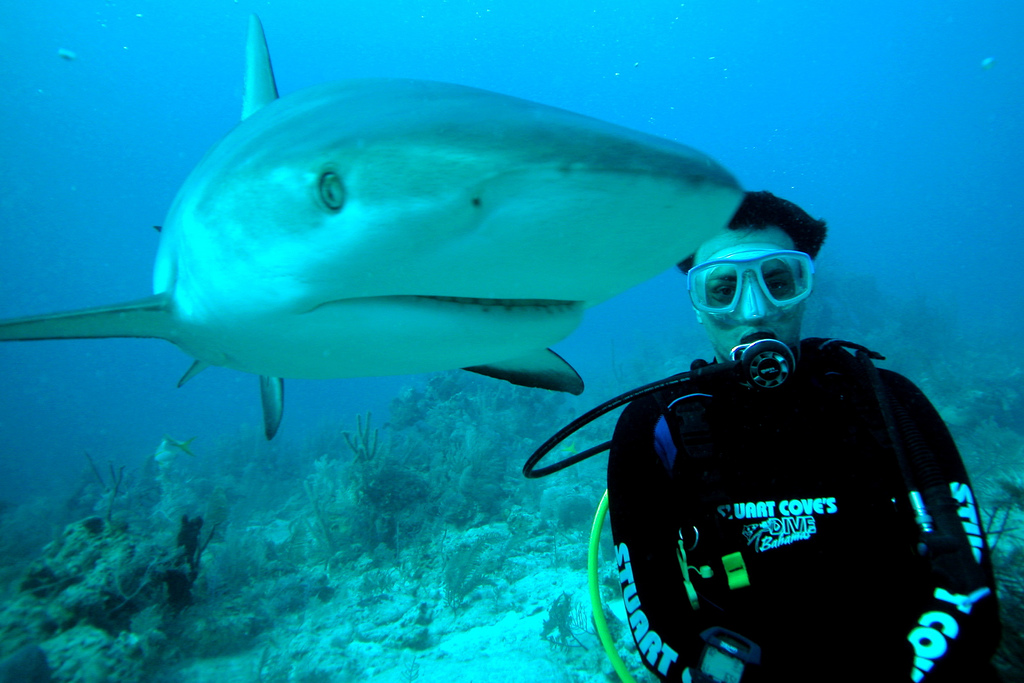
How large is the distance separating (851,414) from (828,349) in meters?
0.33

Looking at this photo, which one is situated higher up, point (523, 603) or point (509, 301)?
point (509, 301)

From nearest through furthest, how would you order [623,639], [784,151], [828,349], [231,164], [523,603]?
1. [231,164]
2. [828,349]
3. [623,639]
4. [523,603]
5. [784,151]

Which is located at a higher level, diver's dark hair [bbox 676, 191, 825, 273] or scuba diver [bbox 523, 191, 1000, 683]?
diver's dark hair [bbox 676, 191, 825, 273]

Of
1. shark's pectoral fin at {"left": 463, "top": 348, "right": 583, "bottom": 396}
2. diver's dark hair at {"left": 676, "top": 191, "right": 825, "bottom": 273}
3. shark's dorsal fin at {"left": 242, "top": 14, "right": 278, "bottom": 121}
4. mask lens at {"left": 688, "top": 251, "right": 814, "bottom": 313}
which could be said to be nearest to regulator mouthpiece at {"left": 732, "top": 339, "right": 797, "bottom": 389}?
mask lens at {"left": 688, "top": 251, "right": 814, "bottom": 313}

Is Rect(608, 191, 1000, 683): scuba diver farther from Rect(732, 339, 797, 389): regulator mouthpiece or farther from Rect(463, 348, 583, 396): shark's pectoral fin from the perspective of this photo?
Rect(463, 348, 583, 396): shark's pectoral fin

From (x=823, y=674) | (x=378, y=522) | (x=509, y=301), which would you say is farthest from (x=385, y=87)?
(x=378, y=522)

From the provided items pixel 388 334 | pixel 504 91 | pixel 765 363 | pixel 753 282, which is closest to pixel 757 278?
pixel 753 282

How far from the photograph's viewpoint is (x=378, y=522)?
6.94 meters

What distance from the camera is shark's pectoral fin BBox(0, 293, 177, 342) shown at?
1.59 meters

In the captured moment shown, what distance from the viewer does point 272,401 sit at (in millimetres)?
3234

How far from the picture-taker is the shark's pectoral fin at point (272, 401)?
10.5 feet

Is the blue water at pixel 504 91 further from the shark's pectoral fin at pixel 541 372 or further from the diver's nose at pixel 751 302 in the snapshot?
the diver's nose at pixel 751 302

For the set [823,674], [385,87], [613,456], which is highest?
[385,87]

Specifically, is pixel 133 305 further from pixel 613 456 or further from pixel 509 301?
pixel 613 456
